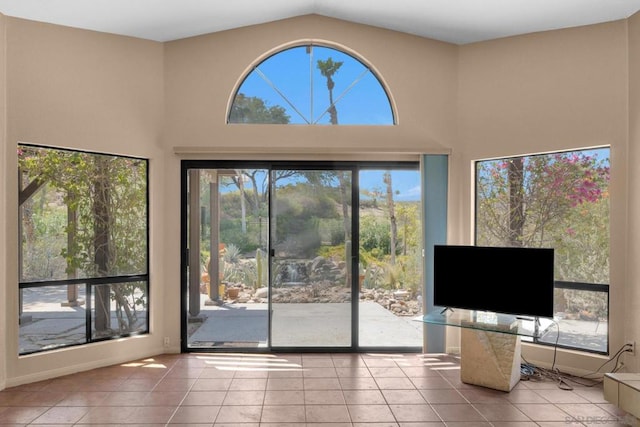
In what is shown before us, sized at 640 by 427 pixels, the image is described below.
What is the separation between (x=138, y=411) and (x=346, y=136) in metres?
3.14

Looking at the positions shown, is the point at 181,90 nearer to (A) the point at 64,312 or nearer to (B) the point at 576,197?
(A) the point at 64,312

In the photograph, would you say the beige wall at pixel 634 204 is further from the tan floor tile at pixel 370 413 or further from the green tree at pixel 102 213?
the green tree at pixel 102 213

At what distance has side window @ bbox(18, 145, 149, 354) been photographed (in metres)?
3.98

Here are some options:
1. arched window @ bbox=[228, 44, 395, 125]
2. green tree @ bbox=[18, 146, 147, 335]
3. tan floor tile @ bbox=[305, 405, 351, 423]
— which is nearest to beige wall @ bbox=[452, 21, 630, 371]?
arched window @ bbox=[228, 44, 395, 125]

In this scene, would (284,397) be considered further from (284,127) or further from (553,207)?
(553,207)

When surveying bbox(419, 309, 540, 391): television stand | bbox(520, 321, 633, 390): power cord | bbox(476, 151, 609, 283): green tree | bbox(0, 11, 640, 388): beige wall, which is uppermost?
bbox(0, 11, 640, 388): beige wall

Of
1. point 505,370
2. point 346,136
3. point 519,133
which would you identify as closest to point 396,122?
point 346,136

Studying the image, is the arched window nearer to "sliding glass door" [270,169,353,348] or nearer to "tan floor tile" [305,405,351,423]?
"sliding glass door" [270,169,353,348]

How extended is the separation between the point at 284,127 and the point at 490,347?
2905mm

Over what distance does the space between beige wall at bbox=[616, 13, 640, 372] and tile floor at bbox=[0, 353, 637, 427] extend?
2.15 ft

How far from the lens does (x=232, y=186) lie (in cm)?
477

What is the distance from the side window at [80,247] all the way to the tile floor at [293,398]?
0.48 meters

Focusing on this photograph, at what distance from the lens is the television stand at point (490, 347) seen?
3645mm

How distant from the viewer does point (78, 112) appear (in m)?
4.16
